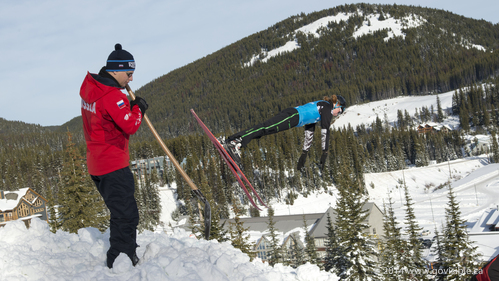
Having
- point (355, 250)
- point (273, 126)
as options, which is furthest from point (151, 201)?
point (273, 126)

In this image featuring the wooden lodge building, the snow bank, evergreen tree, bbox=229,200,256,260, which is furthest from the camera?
the wooden lodge building

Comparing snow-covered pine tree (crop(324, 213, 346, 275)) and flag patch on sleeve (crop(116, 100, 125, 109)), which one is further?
snow-covered pine tree (crop(324, 213, 346, 275))

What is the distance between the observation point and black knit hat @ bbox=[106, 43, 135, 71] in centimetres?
459

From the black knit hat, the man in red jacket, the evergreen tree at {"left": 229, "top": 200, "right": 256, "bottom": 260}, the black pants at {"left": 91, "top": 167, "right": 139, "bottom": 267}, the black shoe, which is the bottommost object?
the evergreen tree at {"left": 229, "top": 200, "right": 256, "bottom": 260}

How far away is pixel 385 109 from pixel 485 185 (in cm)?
9277

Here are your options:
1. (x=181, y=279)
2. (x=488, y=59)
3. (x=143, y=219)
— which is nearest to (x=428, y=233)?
(x=143, y=219)

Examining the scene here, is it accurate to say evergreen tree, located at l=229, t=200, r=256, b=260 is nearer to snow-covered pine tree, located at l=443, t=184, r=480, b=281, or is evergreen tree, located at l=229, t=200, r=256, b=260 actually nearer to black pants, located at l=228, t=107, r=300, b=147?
snow-covered pine tree, located at l=443, t=184, r=480, b=281

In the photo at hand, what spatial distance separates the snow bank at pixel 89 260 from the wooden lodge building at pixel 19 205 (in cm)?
3099

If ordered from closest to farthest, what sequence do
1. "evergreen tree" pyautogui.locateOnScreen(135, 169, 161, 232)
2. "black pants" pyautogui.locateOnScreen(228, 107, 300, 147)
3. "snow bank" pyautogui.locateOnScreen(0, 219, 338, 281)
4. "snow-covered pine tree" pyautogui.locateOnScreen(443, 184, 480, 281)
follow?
"snow bank" pyautogui.locateOnScreen(0, 219, 338, 281)
"black pants" pyautogui.locateOnScreen(228, 107, 300, 147)
"snow-covered pine tree" pyautogui.locateOnScreen(443, 184, 480, 281)
"evergreen tree" pyautogui.locateOnScreen(135, 169, 161, 232)

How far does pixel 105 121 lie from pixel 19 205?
137 feet

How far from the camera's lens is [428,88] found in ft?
573

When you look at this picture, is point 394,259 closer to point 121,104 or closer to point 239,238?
point 239,238

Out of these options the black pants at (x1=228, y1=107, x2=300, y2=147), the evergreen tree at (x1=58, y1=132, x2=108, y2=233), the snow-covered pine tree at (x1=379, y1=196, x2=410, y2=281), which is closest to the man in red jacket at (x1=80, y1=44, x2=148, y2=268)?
the black pants at (x1=228, y1=107, x2=300, y2=147)

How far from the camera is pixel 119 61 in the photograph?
15.1ft
